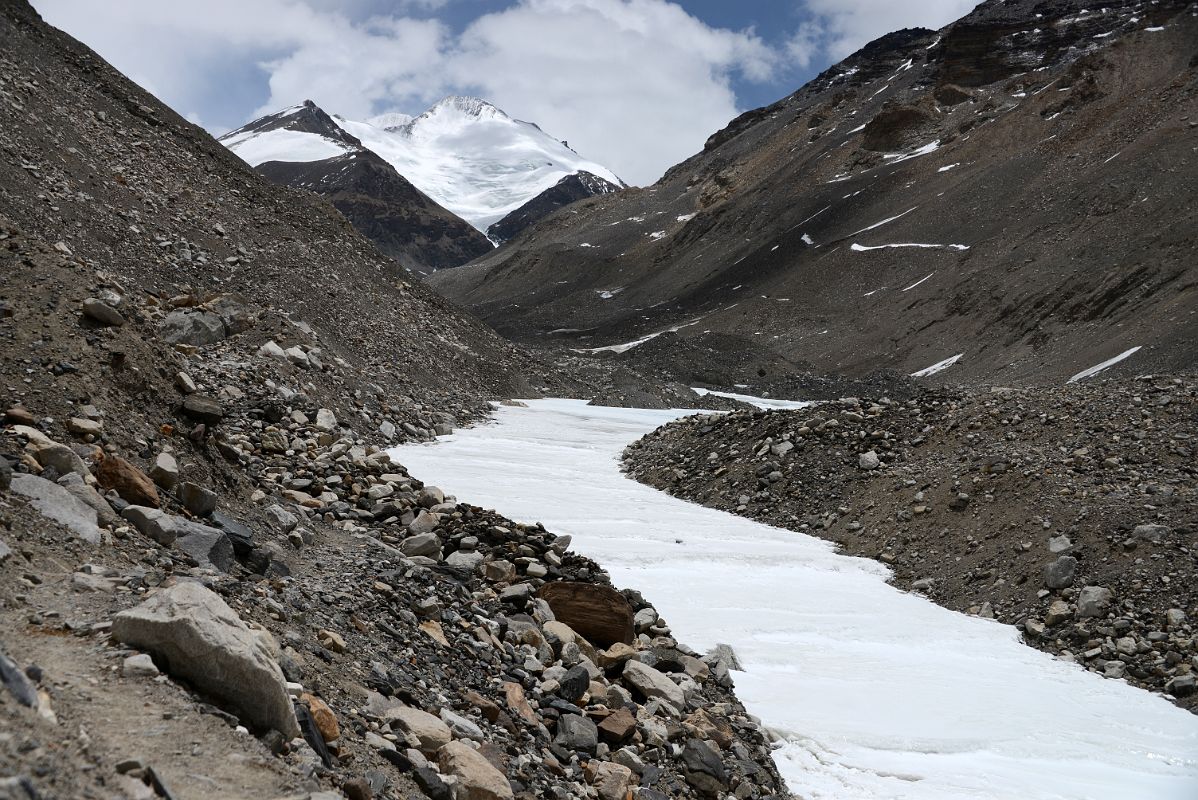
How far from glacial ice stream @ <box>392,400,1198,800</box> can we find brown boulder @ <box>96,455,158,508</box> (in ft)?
13.7

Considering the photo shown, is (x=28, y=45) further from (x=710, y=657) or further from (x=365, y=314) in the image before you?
(x=710, y=657)

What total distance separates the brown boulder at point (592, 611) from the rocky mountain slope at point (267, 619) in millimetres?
15

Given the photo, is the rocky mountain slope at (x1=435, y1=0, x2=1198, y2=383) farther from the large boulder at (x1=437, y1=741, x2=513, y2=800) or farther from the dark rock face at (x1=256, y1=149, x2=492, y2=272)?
→ the dark rock face at (x1=256, y1=149, x2=492, y2=272)

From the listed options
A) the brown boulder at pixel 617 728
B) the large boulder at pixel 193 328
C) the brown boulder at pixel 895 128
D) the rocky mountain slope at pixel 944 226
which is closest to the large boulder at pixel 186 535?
the brown boulder at pixel 617 728

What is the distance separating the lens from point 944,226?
64375 mm

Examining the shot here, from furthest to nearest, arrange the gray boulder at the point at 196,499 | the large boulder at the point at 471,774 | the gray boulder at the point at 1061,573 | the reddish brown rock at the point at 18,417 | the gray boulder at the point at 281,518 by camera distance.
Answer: the gray boulder at the point at 1061,573, the gray boulder at the point at 281,518, the gray boulder at the point at 196,499, the reddish brown rock at the point at 18,417, the large boulder at the point at 471,774

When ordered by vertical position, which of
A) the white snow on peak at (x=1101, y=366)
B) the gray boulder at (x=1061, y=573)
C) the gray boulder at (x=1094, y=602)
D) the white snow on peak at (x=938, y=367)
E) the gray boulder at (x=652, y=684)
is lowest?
the gray boulder at (x=652, y=684)

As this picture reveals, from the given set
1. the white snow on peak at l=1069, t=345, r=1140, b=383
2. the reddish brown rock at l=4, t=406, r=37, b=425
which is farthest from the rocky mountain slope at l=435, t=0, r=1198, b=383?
the reddish brown rock at l=4, t=406, r=37, b=425

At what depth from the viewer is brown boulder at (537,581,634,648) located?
6.35 m

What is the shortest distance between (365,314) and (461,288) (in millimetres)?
96598

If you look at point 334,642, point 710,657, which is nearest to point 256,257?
point 710,657

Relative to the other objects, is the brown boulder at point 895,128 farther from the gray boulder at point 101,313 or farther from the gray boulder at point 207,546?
the gray boulder at point 207,546

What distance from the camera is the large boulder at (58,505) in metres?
4.07

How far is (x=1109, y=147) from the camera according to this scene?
59.5m
